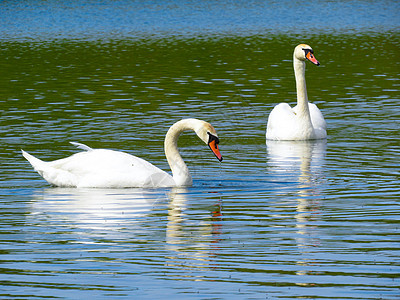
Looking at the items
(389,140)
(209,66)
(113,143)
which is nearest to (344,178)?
(389,140)

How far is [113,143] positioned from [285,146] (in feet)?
9.52

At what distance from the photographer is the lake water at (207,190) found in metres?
7.68

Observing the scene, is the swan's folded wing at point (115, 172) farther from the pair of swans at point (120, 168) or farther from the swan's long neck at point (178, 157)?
the swan's long neck at point (178, 157)

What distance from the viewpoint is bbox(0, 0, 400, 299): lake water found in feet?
25.2

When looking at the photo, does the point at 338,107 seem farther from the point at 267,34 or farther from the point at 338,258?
the point at 267,34

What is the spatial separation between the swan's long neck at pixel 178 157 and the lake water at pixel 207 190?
0.20m

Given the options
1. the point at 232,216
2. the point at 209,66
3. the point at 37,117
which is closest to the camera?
the point at 232,216

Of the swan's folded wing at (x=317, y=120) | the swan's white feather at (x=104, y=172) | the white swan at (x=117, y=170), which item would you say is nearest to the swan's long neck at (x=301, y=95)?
the swan's folded wing at (x=317, y=120)

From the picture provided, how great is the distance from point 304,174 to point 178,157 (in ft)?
5.89

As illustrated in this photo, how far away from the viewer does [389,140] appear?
1639 cm

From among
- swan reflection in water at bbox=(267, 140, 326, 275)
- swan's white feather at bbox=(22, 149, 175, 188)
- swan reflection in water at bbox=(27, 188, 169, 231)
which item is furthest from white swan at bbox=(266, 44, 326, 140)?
swan reflection in water at bbox=(27, 188, 169, 231)

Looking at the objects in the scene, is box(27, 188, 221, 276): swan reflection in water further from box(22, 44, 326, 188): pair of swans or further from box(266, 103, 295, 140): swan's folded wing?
box(266, 103, 295, 140): swan's folded wing

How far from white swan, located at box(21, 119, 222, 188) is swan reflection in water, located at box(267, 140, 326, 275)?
1306 mm

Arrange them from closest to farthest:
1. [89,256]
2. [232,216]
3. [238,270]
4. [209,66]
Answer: [238,270]
[89,256]
[232,216]
[209,66]
